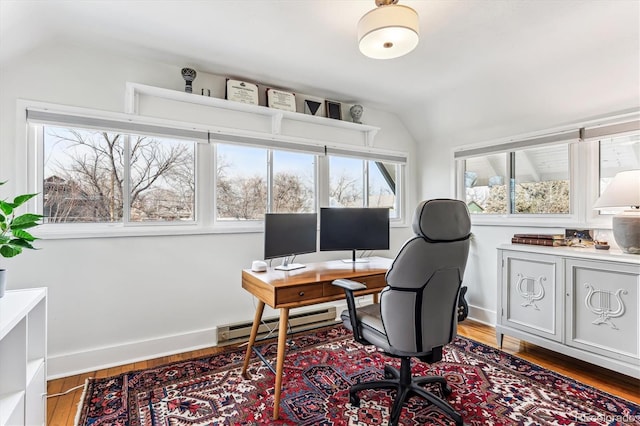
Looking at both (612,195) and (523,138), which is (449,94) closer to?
(523,138)

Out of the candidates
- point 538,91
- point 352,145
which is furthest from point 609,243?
point 352,145

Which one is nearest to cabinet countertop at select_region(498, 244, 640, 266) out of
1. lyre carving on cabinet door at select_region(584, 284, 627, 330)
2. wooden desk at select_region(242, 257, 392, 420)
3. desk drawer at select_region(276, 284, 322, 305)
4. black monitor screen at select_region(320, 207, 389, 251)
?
lyre carving on cabinet door at select_region(584, 284, 627, 330)

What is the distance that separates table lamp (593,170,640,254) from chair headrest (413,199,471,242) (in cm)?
143

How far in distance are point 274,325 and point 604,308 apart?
2.55 m

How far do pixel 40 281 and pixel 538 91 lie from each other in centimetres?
414

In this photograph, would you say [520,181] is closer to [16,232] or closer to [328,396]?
[328,396]

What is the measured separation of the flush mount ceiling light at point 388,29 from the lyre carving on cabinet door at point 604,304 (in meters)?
2.10

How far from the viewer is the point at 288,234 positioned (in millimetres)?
2381

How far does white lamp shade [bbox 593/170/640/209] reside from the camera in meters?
2.16

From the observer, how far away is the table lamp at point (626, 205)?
216 centimetres

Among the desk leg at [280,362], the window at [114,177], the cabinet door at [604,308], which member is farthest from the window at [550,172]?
the window at [114,177]

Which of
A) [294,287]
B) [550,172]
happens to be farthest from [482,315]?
[294,287]

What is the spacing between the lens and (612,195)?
88.0 inches

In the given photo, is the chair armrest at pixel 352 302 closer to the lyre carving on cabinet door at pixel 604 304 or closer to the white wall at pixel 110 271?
the white wall at pixel 110 271
